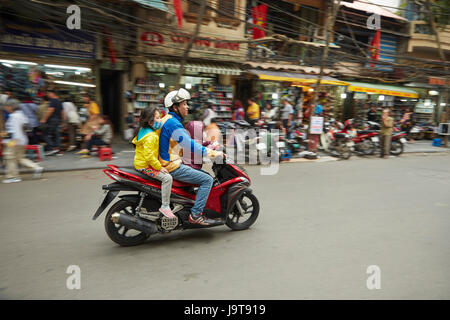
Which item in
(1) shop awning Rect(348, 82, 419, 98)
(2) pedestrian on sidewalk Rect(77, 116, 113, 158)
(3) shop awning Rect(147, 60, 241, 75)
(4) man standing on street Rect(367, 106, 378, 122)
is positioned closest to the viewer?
(2) pedestrian on sidewalk Rect(77, 116, 113, 158)

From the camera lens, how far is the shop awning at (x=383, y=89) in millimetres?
15898

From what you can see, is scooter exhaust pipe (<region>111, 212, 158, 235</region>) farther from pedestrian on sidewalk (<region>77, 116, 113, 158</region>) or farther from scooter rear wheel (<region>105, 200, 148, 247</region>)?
pedestrian on sidewalk (<region>77, 116, 113, 158</region>)

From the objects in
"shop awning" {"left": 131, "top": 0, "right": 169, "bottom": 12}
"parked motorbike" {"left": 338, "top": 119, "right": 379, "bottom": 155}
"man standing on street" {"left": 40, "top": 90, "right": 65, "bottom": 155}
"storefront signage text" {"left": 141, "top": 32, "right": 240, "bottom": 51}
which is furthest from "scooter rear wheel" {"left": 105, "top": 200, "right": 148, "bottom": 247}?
"parked motorbike" {"left": 338, "top": 119, "right": 379, "bottom": 155}

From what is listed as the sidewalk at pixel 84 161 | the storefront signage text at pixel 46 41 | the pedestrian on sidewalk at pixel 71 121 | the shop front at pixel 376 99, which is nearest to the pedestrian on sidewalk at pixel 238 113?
the sidewalk at pixel 84 161

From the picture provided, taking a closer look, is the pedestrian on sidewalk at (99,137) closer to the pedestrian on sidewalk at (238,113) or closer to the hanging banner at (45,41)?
the hanging banner at (45,41)

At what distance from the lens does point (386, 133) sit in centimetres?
1097

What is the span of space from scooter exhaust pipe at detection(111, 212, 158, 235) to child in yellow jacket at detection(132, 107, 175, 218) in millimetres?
207

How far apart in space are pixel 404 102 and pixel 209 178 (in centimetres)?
1929

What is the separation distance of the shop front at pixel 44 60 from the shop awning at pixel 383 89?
39.1 ft

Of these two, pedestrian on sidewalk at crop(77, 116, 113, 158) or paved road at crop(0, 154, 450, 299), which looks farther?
pedestrian on sidewalk at crop(77, 116, 113, 158)

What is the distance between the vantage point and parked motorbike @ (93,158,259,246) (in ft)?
11.1

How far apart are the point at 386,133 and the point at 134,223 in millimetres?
10150
